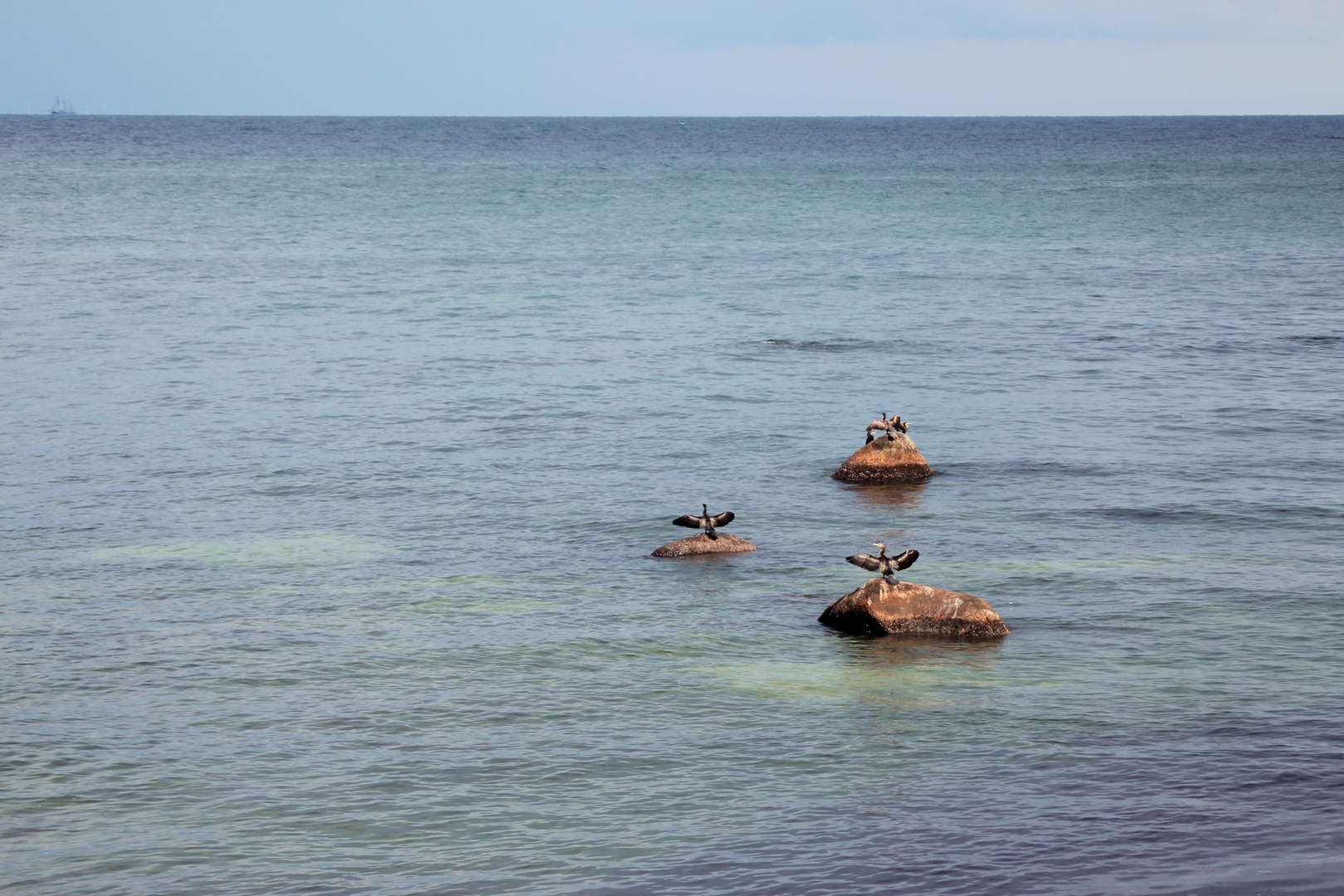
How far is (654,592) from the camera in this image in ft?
69.9

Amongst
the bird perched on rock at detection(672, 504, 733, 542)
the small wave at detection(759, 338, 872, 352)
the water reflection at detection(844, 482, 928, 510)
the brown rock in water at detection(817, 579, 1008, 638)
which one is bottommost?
the brown rock in water at detection(817, 579, 1008, 638)

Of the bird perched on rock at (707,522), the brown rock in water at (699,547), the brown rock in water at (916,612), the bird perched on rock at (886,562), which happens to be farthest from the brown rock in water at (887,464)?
the brown rock in water at (916,612)

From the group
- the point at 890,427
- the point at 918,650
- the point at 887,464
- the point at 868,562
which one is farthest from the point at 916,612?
the point at 890,427

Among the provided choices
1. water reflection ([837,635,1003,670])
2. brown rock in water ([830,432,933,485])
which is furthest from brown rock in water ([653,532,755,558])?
brown rock in water ([830,432,933,485])

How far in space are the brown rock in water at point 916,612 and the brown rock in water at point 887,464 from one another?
844 centimetres

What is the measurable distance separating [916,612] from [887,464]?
8.73 metres

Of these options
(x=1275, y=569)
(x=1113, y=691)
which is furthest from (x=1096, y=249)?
(x=1113, y=691)

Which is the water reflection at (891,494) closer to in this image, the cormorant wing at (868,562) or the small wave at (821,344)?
the cormorant wing at (868,562)

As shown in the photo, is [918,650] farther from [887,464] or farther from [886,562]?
[887,464]

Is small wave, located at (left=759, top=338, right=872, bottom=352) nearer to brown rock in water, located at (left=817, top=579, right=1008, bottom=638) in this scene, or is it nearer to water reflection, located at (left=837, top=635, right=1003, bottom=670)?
brown rock in water, located at (left=817, top=579, right=1008, bottom=638)

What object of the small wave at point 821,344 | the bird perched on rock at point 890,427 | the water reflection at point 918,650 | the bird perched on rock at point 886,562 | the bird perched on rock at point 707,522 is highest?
the small wave at point 821,344

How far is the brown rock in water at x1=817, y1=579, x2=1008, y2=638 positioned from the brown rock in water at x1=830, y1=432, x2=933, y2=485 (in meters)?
8.44

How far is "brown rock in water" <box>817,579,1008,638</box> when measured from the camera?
62.4 ft

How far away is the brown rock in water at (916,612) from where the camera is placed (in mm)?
19016
